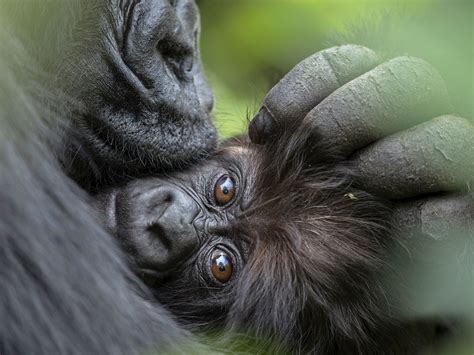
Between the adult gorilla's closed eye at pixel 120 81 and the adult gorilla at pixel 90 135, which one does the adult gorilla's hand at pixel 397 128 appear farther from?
the adult gorilla's closed eye at pixel 120 81

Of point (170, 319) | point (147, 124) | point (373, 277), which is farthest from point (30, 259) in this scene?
point (373, 277)

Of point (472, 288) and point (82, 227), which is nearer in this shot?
point (82, 227)

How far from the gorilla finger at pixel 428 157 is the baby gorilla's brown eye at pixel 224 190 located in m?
0.29

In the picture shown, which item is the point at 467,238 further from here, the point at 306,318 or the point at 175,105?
the point at 175,105

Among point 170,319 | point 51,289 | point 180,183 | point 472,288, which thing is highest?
point 51,289

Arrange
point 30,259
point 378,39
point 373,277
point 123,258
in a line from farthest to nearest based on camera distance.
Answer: point 378,39 → point 373,277 → point 123,258 → point 30,259

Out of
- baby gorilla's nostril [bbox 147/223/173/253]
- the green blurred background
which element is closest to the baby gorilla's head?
baby gorilla's nostril [bbox 147/223/173/253]

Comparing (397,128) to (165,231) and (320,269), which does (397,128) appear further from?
(165,231)

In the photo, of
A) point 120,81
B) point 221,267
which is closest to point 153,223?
point 221,267

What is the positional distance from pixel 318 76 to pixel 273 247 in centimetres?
29

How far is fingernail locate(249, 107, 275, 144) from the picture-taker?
1.56 m

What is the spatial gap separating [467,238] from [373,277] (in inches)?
7.5

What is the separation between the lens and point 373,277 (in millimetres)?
1475

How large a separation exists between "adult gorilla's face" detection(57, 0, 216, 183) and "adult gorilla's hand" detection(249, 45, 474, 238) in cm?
21
